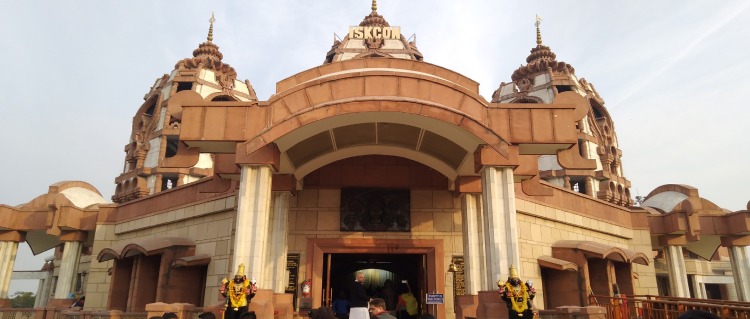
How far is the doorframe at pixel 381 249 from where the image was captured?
13.7 meters

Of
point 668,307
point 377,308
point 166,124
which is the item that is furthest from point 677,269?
point 166,124

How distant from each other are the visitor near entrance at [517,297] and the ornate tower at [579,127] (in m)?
29.6

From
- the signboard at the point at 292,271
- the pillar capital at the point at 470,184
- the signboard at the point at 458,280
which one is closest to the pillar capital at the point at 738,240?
the signboard at the point at 458,280

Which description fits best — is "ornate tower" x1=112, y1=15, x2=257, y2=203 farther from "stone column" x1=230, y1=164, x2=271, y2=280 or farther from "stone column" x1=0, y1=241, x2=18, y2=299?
"stone column" x1=230, y1=164, x2=271, y2=280

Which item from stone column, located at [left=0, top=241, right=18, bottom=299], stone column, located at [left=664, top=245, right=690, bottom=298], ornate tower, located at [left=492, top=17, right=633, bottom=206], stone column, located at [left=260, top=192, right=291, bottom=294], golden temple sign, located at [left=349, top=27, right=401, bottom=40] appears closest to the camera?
stone column, located at [left=260, top=192, right=291, bottom=294]

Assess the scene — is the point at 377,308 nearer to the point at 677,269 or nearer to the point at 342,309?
the point at 342,309

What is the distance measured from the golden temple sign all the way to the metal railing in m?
25.8

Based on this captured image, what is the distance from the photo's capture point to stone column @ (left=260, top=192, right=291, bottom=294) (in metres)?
12.8

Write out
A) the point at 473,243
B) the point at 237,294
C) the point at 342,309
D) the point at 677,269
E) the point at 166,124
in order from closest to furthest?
the point at 237,294 < the point at 342,309 < the point at 473,243 < the point at 677,269 < the point at 166,124

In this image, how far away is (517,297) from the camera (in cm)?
902

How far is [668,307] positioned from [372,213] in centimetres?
818

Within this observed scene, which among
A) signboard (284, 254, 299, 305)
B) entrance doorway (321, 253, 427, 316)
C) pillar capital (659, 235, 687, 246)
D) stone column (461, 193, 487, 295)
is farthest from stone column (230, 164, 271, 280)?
pillar capital (659, 235, 687, 246)

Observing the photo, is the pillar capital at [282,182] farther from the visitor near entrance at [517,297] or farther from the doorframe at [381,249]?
the visitor near entrance at [517,297]

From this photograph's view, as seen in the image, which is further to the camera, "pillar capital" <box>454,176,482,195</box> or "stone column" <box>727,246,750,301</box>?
"stone column" <box>727,246,750,301</box>
